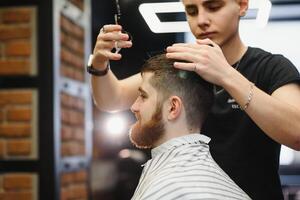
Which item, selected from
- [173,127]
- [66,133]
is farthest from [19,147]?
[173,127]

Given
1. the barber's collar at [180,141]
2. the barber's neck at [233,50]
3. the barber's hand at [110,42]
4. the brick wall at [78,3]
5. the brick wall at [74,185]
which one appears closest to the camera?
the barber's collar at [180,141]

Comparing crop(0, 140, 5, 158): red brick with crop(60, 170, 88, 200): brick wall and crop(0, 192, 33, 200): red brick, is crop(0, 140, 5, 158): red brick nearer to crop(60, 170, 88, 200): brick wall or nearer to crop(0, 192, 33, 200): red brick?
crop(0, 192, 33, 200): red brick

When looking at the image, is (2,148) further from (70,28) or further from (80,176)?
(70,28)

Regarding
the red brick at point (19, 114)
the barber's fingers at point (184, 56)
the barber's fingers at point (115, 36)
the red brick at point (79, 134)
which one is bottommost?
the red brick at point (79, 134)

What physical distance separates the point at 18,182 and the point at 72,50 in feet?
3.15

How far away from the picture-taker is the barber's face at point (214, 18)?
184cm

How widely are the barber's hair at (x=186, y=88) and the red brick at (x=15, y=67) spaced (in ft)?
4.92

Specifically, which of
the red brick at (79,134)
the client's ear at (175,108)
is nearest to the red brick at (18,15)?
the red brick at (79,134)

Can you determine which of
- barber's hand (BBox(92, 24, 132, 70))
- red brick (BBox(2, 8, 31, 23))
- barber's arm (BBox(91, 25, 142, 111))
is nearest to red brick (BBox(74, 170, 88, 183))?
red brick (BBox(2, 8, 31, 23))

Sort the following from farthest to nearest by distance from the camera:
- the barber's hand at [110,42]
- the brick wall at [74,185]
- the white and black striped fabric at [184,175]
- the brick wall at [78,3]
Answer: the brick wall at [78,3]
the brick wall at [74,185]
the barber's hand at [110,42]
the white and black striped fabric at [184,175]

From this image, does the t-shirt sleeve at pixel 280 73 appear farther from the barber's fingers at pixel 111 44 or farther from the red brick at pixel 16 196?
the red brick at pixel 16 196

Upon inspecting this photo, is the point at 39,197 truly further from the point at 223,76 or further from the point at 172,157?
the point at 223,76

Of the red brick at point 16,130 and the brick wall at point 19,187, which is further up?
the red brick at point 16,130

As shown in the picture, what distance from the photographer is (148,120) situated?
175 centimetres
